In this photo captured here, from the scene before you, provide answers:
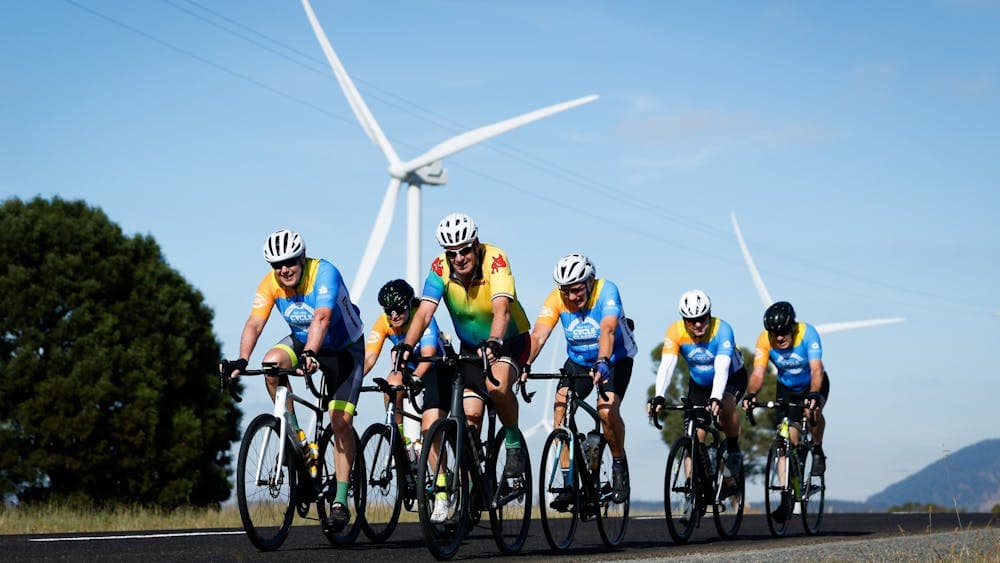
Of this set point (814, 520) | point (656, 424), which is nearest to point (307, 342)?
point (656, 424)

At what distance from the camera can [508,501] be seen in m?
10.1

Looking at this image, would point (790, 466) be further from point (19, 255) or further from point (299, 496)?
point (19, 255)

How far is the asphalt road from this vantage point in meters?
9.91

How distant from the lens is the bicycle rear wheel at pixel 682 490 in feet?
40.8

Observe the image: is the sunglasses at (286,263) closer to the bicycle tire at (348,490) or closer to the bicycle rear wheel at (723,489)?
the bicycle tire at (348,490)

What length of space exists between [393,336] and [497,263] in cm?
281

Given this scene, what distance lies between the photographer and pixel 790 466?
14570 mm

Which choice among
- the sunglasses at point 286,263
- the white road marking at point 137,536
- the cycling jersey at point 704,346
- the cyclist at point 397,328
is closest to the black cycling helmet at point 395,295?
the cyclist at point 397,328

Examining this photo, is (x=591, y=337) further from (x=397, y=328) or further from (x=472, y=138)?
(x=472, y=138)

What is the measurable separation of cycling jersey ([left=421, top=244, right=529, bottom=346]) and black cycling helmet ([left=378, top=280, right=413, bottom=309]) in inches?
72.1

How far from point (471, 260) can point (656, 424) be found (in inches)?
112

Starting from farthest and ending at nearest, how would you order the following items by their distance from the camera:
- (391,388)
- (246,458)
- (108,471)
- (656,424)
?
(108,471), (656,424), (391,388), (246,458)

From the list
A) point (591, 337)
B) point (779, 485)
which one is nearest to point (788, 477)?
point (779, 485)

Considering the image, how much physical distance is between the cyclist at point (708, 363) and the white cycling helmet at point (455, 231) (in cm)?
346
